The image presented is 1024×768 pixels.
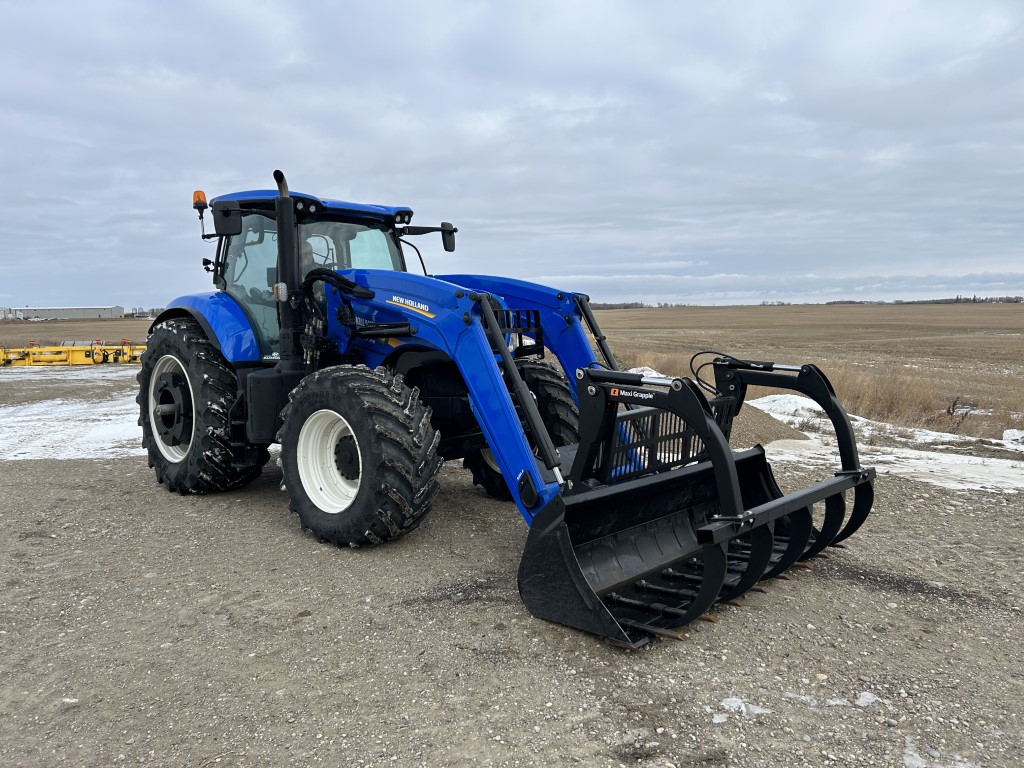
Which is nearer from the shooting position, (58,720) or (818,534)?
(58,720)

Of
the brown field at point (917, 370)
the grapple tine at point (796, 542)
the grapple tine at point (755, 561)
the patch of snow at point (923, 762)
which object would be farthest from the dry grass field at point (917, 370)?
the patch of snow at point (923, 762)

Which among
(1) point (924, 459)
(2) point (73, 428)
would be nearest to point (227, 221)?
(2) point (73, 428)

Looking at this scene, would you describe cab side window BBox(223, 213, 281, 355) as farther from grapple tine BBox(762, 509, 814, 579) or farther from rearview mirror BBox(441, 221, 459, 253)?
grapple tine BBox(762, 509, 814, 579)

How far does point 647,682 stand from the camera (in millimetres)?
3299

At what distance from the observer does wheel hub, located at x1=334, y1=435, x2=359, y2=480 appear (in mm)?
5086

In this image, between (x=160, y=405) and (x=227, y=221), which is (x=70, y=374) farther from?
(x=227, y=221)

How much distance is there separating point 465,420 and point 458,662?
102 inches

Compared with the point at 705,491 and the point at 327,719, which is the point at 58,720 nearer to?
the point at 327,719

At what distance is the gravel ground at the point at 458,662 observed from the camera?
2.86m

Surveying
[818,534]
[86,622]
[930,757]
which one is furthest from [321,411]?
[930,757]

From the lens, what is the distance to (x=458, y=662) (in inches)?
137

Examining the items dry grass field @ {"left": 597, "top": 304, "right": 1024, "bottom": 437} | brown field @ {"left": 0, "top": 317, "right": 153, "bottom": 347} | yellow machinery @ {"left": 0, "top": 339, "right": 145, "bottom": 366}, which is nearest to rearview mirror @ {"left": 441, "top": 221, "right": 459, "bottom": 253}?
dry grass field @ {"left": 597, "top": 304, "right": 1024, "bottom": 437}

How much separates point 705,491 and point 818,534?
72 centimetres

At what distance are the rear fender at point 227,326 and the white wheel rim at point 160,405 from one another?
0.49m
